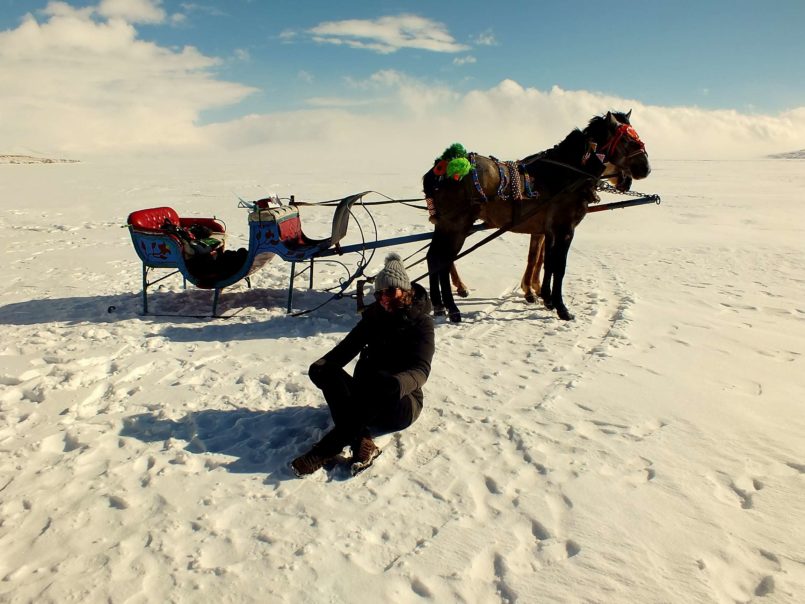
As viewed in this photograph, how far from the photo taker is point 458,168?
20.3 ft

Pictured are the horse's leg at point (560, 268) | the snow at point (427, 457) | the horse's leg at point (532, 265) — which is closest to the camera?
the snow at point (427, 457)

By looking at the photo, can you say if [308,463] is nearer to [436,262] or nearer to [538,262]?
[436,262]

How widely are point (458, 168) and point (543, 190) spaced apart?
3.69 feet

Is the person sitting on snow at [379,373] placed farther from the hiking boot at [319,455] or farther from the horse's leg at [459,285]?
the horse's leg at [459,285]

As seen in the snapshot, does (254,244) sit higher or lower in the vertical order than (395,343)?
higher

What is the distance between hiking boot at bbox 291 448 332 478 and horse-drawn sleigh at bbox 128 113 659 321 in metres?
3.33

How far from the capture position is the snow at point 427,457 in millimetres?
2727

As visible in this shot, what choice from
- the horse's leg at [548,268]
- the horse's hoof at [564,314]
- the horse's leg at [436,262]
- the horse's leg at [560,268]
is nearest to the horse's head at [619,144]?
the horse's leg at [560,268]

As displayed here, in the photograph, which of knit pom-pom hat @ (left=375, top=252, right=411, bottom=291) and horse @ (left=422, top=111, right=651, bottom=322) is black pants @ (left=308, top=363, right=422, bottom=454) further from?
horse @ (left=422, top=111, right=651, bottom=322)

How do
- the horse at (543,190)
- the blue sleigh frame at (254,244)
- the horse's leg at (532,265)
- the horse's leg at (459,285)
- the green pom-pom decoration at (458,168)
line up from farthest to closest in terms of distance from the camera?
the horse's leg at (459,285), the horse's leg at (532,265), the blue sleigh frame at (254,244), the horse at (543,190), the green pom-pom decoration at (458,168)

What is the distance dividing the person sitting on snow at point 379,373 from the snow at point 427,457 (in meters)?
0.18

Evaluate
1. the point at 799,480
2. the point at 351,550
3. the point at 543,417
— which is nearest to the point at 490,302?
the point at 543,417

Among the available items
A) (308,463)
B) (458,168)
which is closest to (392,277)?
(308,463)

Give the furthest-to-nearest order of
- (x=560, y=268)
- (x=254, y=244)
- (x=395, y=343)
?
(x=560, y=268) → (x=254, y=244) → (x=395, y=343)
